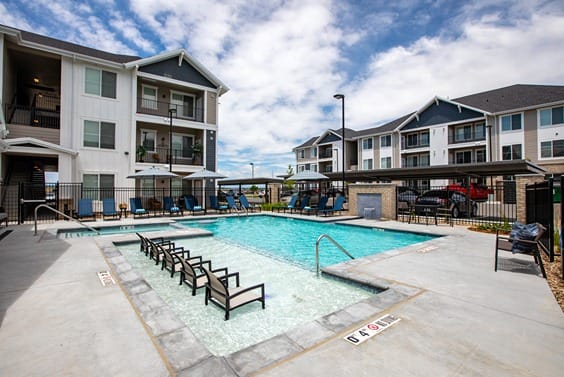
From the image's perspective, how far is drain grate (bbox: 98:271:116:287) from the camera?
4.72 meters

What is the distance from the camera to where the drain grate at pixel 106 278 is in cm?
472

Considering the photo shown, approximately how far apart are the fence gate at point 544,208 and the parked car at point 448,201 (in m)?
5.89

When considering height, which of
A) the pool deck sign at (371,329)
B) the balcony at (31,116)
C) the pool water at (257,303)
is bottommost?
the pool water at (257,303)

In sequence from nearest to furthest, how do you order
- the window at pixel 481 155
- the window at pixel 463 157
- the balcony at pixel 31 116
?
the balcony at pixel 31 116 → the window at pixel 481 155 → the window at pixel 463 157

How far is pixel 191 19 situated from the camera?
35.0 ft

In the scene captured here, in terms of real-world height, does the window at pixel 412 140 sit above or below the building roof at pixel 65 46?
below

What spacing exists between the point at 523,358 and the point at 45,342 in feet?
15.4

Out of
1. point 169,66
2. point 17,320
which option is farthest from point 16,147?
point 17,320

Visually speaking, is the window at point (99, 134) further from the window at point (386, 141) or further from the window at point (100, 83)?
the window at point (386, 141)

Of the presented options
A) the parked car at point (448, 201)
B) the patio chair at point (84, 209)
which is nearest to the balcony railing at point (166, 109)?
the patio chair at point (84, 209)

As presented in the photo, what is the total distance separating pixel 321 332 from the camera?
3.00 metres

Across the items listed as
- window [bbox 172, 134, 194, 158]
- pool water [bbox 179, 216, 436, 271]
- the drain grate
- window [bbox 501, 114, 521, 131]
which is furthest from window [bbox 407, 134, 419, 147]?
the drain grate

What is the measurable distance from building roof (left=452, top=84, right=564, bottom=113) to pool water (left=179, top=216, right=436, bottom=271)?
26.6m

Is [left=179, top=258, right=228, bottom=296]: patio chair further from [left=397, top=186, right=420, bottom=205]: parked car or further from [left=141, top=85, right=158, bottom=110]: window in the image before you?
[left=141, top=85, right=158, bottom=110]: window
